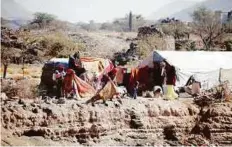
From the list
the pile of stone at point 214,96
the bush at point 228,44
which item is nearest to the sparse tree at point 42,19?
the bush at point 228,44

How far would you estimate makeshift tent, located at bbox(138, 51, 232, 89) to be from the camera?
16.9m

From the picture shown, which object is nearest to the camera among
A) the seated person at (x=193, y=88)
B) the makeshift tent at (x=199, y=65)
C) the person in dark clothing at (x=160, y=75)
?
the seated person at (x=193, y=88)

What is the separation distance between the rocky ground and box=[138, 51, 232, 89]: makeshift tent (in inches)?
90.1

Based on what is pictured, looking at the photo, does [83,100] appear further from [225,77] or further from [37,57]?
[37,57]

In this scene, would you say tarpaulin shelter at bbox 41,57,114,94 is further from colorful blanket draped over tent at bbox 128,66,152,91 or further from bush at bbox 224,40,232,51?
bush at bbox 224,40,232,51

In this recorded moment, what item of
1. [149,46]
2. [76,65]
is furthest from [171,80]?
[149,46]

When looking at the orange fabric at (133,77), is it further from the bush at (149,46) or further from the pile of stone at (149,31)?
the pile of stone at (149,31)

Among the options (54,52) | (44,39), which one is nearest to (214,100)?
(54,52)

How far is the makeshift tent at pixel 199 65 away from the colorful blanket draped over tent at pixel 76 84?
12.6ft

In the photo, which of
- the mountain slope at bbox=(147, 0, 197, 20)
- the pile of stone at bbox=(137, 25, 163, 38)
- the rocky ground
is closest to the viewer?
the rocky ground

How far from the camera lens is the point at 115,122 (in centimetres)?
1282

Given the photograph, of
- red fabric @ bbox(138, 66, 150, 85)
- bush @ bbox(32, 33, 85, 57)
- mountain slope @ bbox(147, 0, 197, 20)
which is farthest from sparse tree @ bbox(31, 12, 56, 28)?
mountain slope @ bbox(147, 0, 197, 20)

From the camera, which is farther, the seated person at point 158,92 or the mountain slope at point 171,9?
the mountain slope at point 171,9

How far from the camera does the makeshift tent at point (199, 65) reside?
16.9 m
